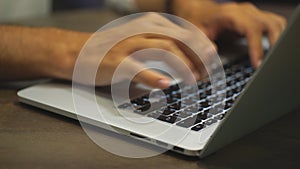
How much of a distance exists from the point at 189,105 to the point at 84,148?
0.16m

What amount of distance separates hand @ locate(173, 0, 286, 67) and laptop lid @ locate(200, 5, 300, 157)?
0.29m

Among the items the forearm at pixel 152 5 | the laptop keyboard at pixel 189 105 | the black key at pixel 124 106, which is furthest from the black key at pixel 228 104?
the forearm at pixel 152 5

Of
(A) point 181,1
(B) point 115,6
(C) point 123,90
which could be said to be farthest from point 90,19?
(C) point 123,90

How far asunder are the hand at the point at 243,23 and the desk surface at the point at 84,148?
0.87 ft

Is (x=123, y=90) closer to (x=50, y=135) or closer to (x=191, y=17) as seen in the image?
(x=50, y=135)

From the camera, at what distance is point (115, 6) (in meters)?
1.41

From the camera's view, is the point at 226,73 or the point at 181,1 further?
the point at 181,1

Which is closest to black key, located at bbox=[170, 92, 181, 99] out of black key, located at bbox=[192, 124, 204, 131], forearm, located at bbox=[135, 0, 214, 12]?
black key, located at bbox=[192, 124, 204, 131]

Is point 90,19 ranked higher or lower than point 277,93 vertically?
lower

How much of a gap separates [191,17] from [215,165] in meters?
0.59

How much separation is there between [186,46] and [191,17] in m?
0.32

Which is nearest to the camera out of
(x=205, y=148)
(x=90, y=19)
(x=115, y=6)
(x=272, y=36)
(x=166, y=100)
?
(x=205, y=148)

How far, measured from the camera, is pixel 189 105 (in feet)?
2.20

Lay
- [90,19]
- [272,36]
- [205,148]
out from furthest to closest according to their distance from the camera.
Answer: [90,19] → [272,36] → [205,148]
